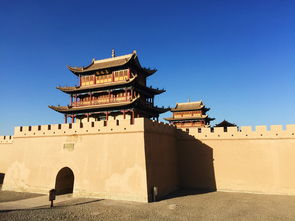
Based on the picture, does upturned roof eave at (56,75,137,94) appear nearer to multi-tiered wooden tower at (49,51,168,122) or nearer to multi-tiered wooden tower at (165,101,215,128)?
multi-tiered wooden tower at (49,51,168,122)

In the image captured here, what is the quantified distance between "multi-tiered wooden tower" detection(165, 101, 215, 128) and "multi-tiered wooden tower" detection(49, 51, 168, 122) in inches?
343

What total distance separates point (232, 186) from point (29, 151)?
14.9 meters

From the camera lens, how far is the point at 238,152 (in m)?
15.7

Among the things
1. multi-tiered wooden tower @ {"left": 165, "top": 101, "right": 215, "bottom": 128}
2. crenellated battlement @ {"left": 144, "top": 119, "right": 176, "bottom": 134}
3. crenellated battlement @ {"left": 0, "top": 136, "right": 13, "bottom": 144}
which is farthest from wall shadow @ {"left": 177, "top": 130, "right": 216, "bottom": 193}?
crenellated battlement @ {"left": 0, "top": 136, "right": 13, "bottom": 144}

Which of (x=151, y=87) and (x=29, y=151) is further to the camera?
(x=151, y=87)

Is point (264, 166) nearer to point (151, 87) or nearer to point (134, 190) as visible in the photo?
point (134, 190)

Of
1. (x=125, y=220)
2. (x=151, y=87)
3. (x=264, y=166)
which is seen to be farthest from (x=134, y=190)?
(x=151, y=87)

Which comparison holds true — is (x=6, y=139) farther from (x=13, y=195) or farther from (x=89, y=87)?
(x=13, y=195)

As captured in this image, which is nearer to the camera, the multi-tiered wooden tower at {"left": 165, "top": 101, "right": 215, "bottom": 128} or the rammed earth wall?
the rammed earth wall

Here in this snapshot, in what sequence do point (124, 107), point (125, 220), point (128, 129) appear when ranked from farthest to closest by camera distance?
point (124, 107)
point (128, 129)
point (125, 220)

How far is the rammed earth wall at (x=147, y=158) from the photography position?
1282 centimetres

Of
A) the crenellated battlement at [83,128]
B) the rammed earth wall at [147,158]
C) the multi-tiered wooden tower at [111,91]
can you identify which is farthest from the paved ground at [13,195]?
the multi-tiered wooden tower at [111,91]

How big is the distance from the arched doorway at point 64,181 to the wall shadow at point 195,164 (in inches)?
324

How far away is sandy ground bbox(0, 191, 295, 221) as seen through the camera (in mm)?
9531
